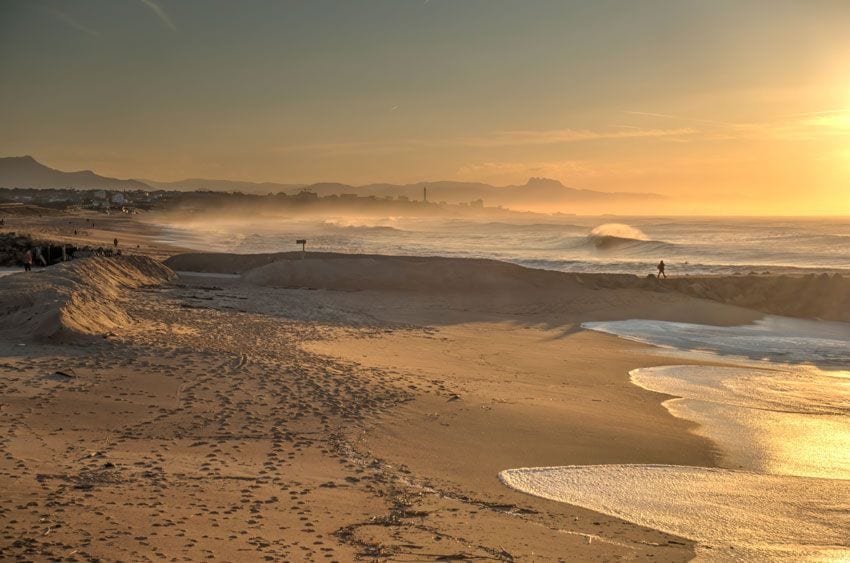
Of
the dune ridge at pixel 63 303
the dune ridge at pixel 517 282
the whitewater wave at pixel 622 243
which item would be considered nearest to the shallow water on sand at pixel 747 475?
the dune ridge at pixel 63 303

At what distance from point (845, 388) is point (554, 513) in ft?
29.1

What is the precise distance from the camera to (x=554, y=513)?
6.31m

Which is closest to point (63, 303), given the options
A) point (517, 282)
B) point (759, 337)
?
point (517, 282)

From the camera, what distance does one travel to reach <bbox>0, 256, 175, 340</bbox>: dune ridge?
1163cm

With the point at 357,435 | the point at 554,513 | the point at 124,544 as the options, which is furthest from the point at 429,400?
the point at 124,544

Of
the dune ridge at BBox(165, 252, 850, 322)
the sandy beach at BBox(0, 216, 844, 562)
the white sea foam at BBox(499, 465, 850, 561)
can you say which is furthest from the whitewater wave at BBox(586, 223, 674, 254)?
the white sea foam at BBox(499, 465, 850, 561)

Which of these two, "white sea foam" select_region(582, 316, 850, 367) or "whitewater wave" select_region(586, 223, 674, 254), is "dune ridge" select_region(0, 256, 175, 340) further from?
"whitewater wave" select_region(586, 223, 674, 254)

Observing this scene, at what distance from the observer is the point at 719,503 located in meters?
6.74

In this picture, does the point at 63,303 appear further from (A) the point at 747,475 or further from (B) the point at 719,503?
(A) the point at 747,475

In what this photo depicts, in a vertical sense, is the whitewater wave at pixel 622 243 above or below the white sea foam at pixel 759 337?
above

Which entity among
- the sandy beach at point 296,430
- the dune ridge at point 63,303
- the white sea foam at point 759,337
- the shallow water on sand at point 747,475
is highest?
the dune ridge at point 63,303

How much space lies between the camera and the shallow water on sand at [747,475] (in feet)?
19.8

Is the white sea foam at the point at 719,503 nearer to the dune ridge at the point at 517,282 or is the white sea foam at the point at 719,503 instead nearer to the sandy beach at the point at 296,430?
the sandy beach at the point at 296,430

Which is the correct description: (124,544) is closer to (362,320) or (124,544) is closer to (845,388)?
(845,388)
